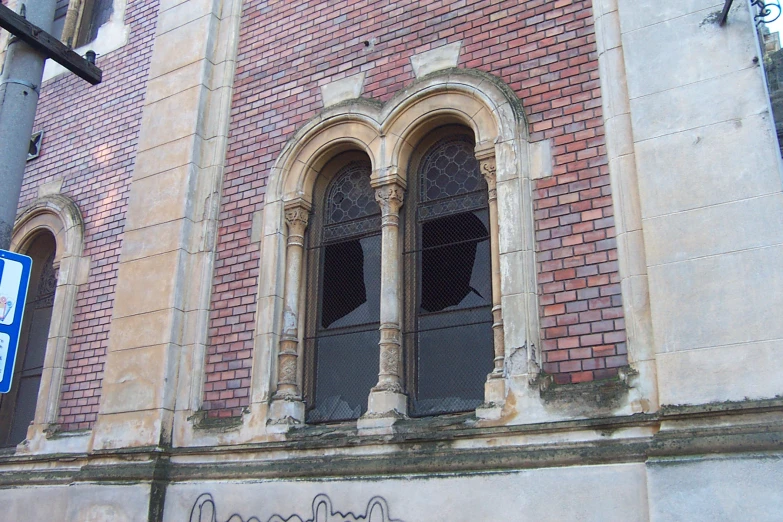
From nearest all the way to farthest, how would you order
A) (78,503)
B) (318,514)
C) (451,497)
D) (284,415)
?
(451,497), (318,514), (284,415), (78,503)

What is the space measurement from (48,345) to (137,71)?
11.3 ft

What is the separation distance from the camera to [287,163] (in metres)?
7.78

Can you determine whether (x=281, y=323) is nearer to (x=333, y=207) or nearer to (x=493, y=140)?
(x=333, y=207)

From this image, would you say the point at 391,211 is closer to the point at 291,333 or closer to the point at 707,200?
the point at 291,333

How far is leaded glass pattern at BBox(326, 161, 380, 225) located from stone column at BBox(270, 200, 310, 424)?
0.29m

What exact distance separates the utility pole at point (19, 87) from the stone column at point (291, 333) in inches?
98.6

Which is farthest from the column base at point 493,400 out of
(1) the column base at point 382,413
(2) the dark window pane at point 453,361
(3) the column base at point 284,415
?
(3) the column base at point 284,415

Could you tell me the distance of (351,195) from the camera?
7742 millimetres

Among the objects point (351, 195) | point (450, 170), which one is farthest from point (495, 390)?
point (351, 195)

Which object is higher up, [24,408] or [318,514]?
[24,408]

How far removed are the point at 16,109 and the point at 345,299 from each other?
10.5 ft

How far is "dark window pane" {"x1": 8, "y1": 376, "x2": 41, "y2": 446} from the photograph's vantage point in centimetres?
893

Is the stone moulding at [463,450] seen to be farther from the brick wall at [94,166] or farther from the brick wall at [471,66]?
the brick wall at [94,166]

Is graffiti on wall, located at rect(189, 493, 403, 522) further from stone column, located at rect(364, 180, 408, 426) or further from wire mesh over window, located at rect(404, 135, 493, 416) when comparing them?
wire mesh over window, located at rect(404, 135, 493, 416)
